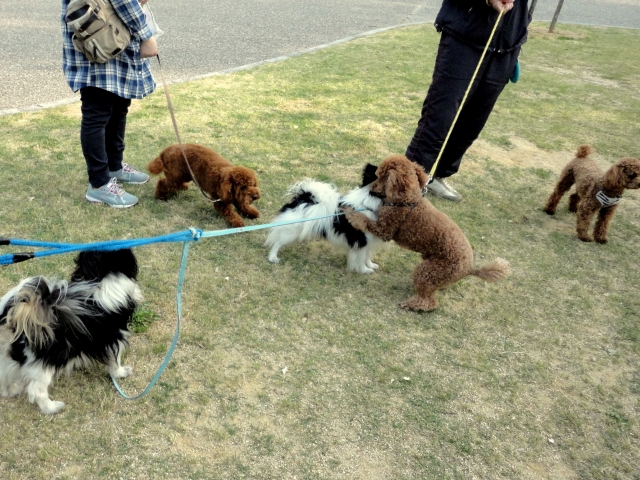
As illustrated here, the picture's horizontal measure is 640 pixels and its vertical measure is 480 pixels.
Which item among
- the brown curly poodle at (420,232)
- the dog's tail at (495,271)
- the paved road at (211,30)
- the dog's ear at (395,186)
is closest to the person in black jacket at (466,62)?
the brown curly poodle at (420,232)

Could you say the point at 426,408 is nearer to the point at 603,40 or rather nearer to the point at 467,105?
the point at 467,105

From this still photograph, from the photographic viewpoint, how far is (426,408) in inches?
101

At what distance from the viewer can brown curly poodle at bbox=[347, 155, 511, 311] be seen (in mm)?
3111

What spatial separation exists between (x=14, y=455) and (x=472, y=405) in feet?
7.09

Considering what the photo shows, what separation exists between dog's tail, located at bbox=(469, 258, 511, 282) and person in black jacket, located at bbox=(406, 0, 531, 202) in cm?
128

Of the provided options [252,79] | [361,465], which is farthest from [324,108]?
[361,465]

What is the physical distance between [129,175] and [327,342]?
94.4 inches

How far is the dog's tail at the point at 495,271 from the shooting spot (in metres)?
3.10

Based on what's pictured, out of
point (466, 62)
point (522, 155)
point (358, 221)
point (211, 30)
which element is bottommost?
point (211, 30)

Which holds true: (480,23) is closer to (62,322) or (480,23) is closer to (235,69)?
(62,322)

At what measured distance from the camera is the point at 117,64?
344cm

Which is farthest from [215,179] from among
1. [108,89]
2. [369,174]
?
[369,174]

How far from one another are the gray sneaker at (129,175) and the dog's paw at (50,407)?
2.31m

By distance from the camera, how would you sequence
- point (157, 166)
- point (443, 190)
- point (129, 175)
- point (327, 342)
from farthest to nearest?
point (443, 190), point (129, 175), point (157, 166), point (327, 342)
